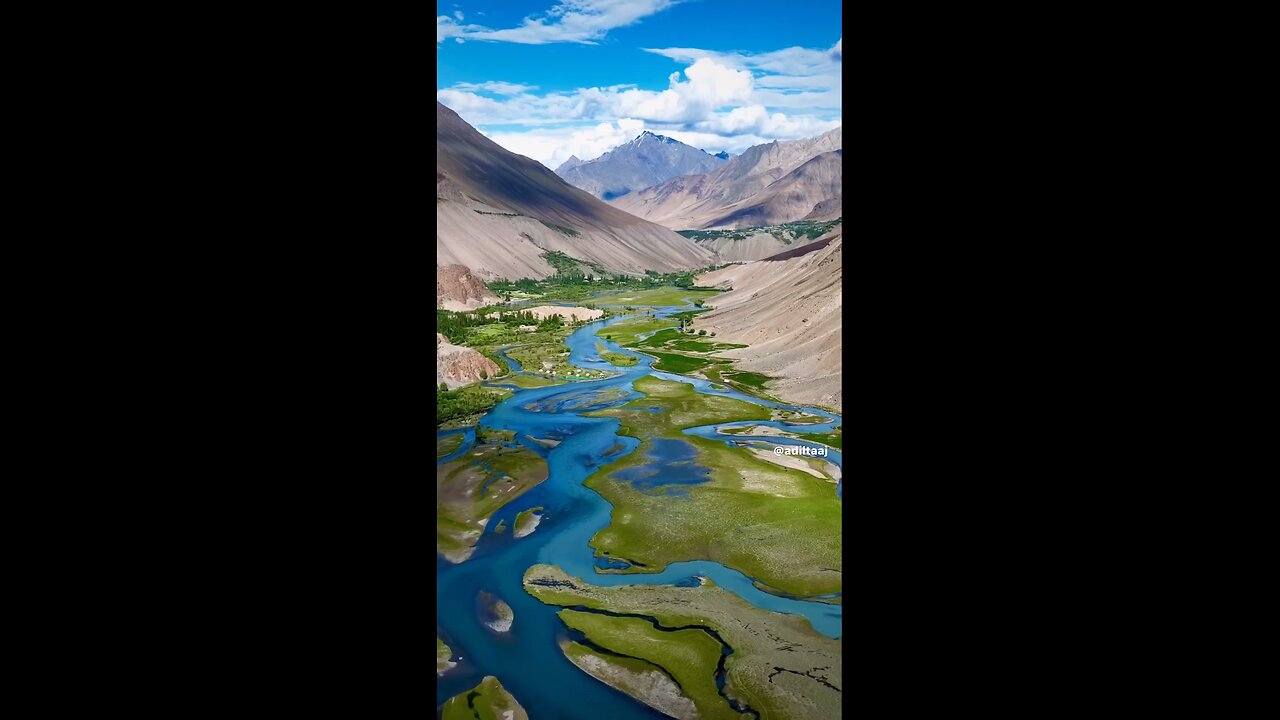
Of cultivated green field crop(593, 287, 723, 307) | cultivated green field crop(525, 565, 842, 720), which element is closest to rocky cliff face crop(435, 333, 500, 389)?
cultivated green field crop(525, 565, 842, 720)

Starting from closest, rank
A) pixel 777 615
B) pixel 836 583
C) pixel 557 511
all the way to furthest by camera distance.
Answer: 1. pixel 777 615
2. pixel 836 583
3. pixel 557 511

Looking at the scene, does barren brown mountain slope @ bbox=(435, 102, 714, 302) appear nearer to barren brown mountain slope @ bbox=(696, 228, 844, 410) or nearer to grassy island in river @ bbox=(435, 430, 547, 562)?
barren brown mountain slope @ bbox=(696, 228, 844, 410)

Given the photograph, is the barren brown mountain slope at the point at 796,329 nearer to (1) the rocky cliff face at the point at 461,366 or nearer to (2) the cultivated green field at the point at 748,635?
(1) the rocky cliff face at the point at 461,366

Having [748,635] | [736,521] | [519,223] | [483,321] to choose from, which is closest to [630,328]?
[483,321]

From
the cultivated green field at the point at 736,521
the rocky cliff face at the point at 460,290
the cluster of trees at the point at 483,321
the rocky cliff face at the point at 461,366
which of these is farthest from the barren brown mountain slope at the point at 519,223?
the cultivated green field at the point at 736,521
